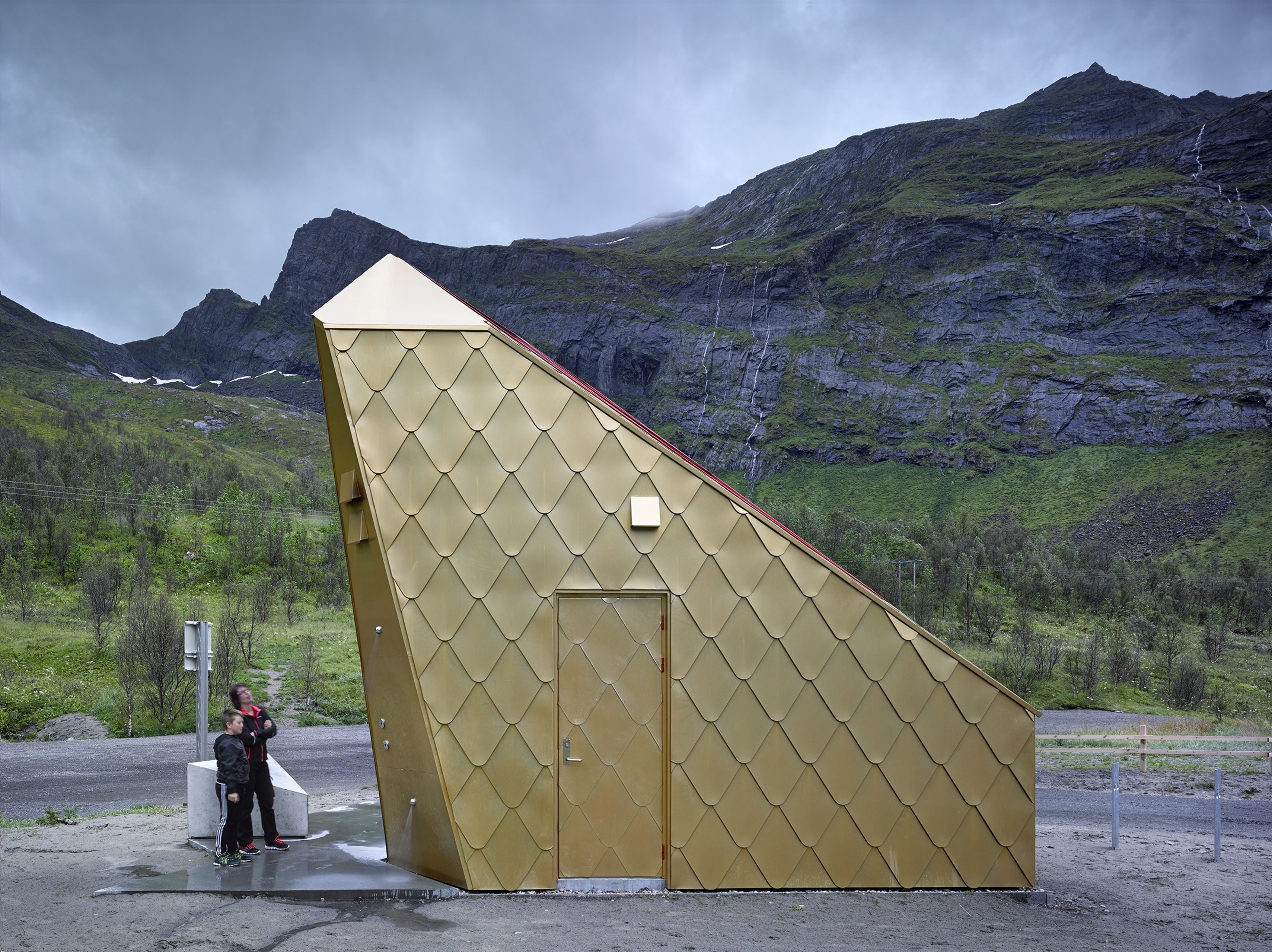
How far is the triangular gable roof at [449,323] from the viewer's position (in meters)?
7.43

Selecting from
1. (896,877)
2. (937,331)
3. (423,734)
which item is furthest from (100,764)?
(937,331)

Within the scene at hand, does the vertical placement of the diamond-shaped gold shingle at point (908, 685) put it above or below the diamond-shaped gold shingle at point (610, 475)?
below

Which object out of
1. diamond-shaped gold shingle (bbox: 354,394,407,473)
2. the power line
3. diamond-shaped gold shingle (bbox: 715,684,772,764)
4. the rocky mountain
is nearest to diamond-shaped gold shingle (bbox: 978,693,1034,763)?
diamond-shaped gold shingle (bbox: 715,684,772,764)

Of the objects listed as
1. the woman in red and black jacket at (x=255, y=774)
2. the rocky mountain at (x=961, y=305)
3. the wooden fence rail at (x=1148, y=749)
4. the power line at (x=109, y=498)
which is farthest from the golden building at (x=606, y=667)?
the rocky mountain at (x=961, y=305)

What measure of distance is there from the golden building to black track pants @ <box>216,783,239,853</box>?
1.33m

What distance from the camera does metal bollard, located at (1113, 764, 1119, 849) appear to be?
956cm

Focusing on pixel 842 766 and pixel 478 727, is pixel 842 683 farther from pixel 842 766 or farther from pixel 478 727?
pixel 478 727

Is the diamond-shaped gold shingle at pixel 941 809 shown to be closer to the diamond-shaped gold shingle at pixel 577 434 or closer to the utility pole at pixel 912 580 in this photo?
the diamond-shaped gold shingle at pixel 577 434

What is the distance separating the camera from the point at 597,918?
20.9ft

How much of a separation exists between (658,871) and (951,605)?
4754cm

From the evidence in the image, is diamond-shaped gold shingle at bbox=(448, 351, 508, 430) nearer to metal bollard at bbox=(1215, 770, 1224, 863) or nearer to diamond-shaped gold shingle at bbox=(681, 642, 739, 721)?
diamond-shaped gold shingle at bbox=(681, 642, 739, 721)

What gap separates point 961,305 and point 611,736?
11795 cm

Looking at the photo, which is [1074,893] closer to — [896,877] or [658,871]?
[896,877]

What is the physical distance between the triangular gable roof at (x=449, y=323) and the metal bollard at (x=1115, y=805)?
3.08 m
